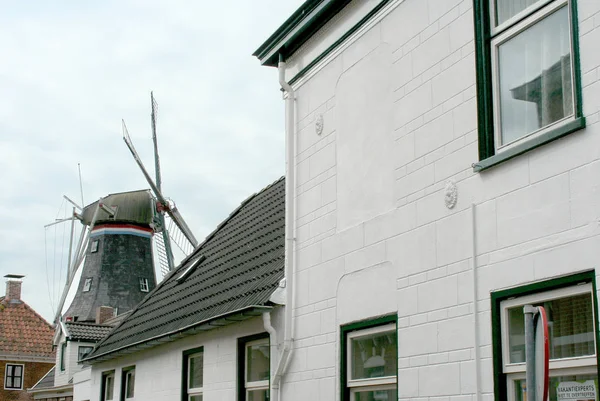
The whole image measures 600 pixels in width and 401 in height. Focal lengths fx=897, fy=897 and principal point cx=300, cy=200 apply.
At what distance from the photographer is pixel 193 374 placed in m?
13.4

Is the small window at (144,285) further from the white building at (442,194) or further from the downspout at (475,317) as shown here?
the downspout at (475,317)

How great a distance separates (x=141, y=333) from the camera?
1498cm

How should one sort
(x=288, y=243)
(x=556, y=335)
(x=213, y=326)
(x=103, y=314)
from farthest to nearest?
(x=103, y=314) → (x=213, y=326) → (x=288, y=243) → (x=556, y=335)

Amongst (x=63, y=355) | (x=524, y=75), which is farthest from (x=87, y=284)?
(x=524, y=75)

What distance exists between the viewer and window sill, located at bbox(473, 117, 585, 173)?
6.39 metres

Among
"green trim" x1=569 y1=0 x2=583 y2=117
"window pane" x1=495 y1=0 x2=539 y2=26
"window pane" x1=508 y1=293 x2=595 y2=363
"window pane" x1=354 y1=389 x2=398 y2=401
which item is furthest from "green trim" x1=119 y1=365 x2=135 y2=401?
"green trim" x1=569 y1=0 x2=583 y2=117

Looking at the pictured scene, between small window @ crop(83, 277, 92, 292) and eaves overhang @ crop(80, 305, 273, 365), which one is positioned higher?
small window @ crop(83, 277, 92, 292)

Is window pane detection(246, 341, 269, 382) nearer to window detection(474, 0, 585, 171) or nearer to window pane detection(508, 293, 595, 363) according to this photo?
window detection(474, 0, 585, 171)

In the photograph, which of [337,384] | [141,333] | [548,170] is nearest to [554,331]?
[548,170]

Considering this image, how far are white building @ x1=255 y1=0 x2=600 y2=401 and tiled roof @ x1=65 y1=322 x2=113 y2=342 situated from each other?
26414 millimetres

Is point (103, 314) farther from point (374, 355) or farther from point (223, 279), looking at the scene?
point (374, 355)

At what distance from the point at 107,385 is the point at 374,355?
969cm

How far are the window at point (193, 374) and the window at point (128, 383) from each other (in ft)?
8.76

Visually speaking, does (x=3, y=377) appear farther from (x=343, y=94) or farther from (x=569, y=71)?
(x=569, y=71)
